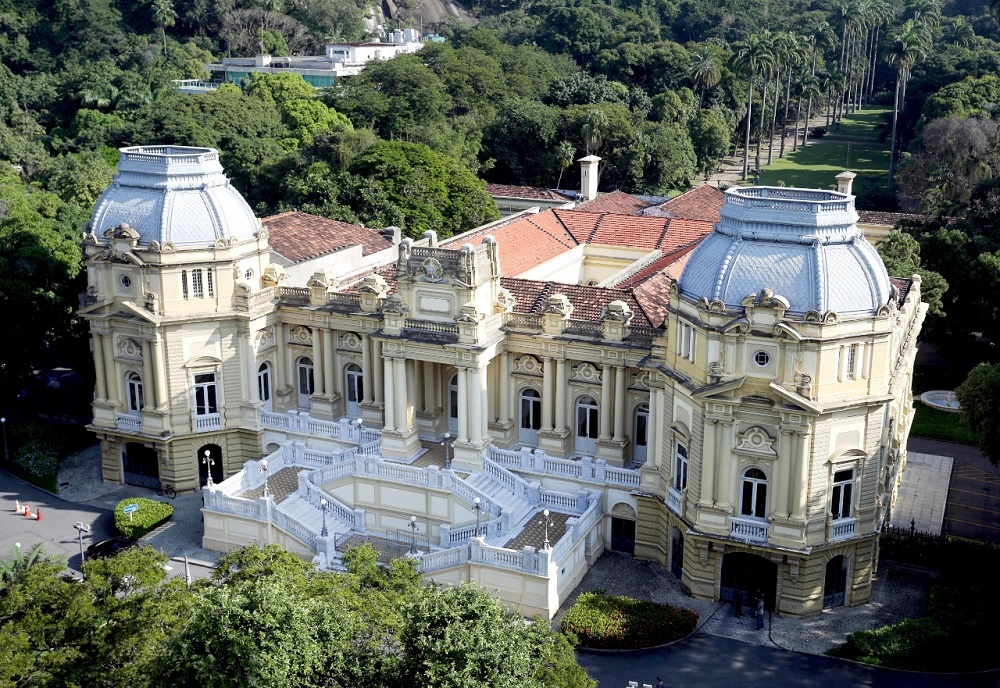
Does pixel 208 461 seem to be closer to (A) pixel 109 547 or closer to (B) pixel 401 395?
(A) pixel 109 547

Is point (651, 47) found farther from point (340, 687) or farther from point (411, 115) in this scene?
point (340, 687)

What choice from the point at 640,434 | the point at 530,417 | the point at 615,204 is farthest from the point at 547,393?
the point at 615,204

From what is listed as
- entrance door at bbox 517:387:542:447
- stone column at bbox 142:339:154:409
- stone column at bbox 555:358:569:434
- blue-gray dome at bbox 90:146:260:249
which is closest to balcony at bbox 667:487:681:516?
stone column at bbox 555:358:569:434

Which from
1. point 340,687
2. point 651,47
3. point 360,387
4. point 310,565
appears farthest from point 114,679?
point 651,47

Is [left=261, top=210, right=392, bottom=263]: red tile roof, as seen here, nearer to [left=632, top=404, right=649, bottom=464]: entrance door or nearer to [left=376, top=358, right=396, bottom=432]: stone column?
[left=376, top=358, right=396, bottom=432]: stone column

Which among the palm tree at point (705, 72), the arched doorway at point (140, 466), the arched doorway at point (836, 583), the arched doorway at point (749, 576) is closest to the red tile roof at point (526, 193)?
the palm tree at point (705, 72)

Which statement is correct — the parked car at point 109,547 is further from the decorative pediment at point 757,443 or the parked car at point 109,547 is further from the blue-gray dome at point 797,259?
the blue-gray dome at point 797,259
